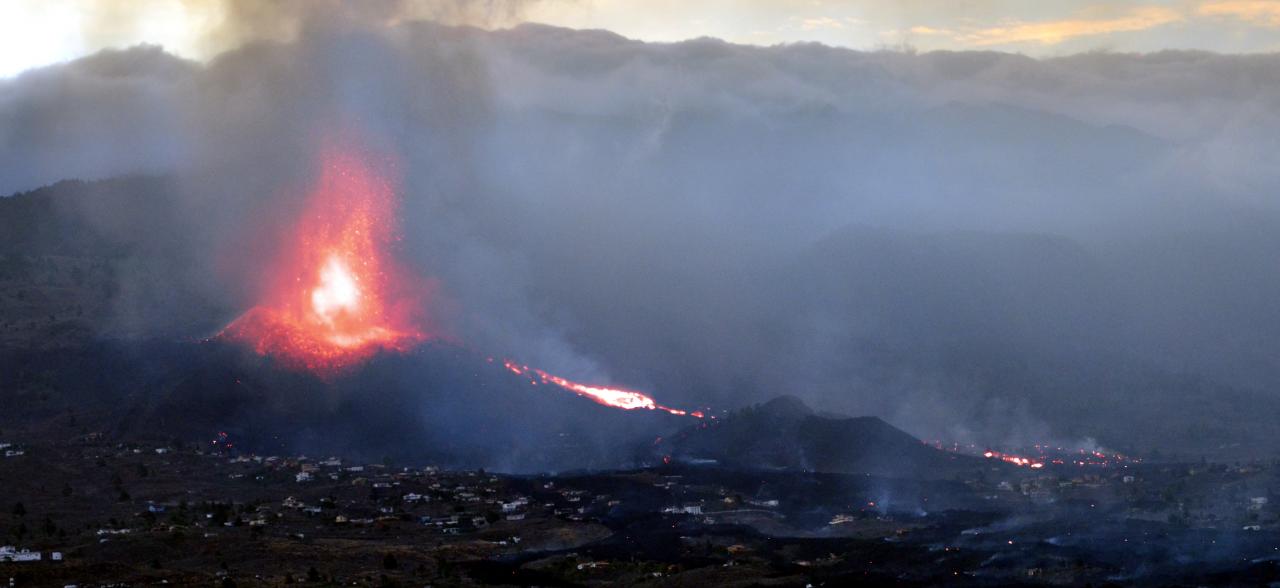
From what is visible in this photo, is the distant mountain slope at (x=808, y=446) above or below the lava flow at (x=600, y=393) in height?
below

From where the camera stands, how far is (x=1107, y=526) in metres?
92.5

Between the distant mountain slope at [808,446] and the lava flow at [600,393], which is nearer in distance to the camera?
the distant mountain slope at [808,446]

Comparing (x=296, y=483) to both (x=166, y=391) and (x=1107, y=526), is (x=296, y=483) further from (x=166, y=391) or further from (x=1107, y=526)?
(x=1107, y=526)

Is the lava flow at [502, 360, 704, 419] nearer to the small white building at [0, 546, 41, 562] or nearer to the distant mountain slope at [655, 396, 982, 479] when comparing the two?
the distant mountain slope at [655, 396, 982, 479]

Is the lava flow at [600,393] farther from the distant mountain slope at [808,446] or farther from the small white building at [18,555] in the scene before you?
the small white building at [18,555]

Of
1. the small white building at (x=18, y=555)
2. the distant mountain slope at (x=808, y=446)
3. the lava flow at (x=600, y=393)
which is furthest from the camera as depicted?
the lava flow at (x=600, y=393)

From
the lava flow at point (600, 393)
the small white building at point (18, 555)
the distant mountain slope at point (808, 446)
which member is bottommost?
the small white building at point (18, 555)

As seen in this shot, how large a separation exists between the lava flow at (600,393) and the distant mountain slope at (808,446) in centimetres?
1200

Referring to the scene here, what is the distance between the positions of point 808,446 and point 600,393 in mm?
25890

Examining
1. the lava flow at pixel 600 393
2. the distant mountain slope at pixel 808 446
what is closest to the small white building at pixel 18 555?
the distant mountain slope at pixel 808 446

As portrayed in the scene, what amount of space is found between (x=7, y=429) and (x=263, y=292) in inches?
1042

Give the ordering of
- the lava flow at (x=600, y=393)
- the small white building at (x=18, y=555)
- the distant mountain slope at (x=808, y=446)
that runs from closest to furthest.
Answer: the small white building at (x=18, y=555) < the distant mountain slope at (x=808, y=446) < the lava flow at (x=600, y=393)

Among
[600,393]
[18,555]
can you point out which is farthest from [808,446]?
[18,555]

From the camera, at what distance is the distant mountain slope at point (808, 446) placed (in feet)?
398
